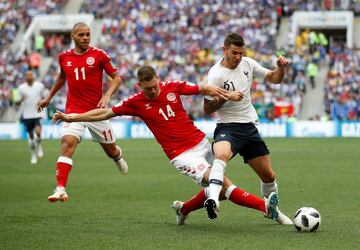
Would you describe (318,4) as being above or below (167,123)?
below

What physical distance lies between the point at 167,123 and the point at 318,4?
3606cm

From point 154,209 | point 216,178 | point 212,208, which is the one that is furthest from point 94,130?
point 212,208

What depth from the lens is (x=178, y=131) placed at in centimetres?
1030

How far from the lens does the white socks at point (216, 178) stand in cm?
953

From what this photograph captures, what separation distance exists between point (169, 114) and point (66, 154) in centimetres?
254

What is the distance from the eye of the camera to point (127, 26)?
46.2 m

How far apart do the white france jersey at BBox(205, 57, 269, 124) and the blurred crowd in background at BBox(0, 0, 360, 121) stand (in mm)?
27870

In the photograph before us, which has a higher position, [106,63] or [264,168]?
[106,63]

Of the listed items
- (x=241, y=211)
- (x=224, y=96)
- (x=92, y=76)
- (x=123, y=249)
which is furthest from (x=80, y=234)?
(x=92, y=76)

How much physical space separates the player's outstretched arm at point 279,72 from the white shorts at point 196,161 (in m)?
1.11

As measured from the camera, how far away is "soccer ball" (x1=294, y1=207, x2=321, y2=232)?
9609 mm

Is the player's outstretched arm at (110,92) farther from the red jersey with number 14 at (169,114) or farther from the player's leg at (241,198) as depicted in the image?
the player's leg at (241,198)

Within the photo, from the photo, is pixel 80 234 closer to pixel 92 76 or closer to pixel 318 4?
pixel 92 76

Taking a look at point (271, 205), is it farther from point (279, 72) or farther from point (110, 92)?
point (110, 92)
